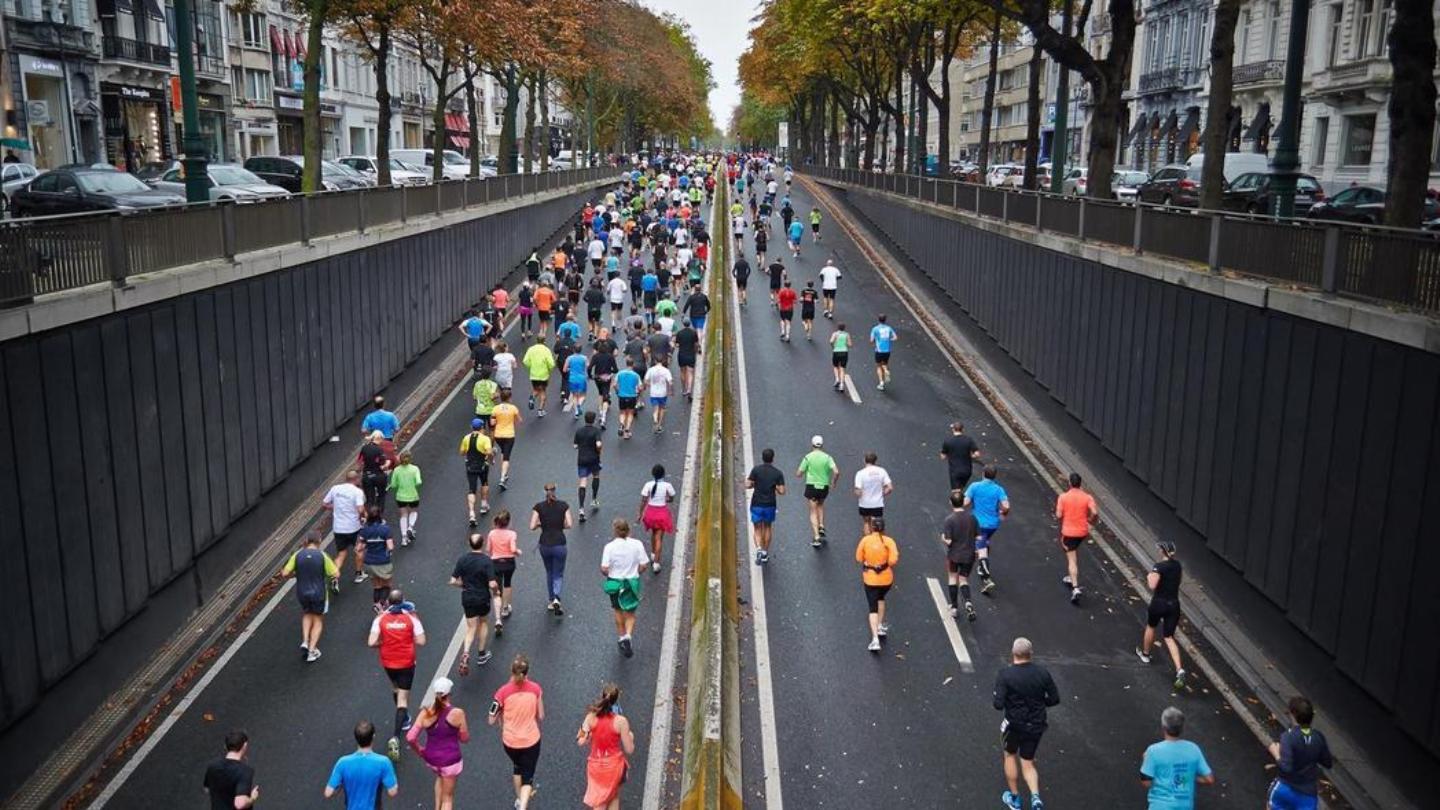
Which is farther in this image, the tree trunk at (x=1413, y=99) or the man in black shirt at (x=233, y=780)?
the tree trunk at (x=1413, y=99)

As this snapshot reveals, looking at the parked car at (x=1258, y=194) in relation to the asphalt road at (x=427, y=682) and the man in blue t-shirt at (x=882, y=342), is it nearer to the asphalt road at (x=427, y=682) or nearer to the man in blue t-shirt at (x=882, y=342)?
the man in blue t-shirt at (x=882, y=342)

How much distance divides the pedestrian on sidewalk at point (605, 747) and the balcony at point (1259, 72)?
4900cm

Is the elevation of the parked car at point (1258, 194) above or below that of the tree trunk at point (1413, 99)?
below

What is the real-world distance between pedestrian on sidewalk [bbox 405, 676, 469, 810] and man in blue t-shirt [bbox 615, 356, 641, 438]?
40.1ft

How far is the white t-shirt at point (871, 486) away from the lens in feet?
53.5

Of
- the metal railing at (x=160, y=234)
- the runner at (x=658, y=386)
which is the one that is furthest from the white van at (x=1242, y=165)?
the metal railing at (x=160, y=234)

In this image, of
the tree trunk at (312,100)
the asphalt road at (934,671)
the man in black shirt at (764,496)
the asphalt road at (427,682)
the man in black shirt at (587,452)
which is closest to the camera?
the asphalt road at (427,682)

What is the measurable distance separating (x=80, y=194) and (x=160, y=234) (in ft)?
39.5

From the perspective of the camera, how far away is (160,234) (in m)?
14.4

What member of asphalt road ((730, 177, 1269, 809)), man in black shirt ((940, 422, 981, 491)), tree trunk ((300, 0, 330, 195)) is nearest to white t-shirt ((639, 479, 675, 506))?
asphalt road ((730, 177, 1269, 809))

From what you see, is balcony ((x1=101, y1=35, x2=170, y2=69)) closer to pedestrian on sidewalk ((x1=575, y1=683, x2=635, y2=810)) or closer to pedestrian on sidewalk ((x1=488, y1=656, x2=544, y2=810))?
pedestrian on sidewalk ((x1=488, y1=656, x2=544, y2=810))

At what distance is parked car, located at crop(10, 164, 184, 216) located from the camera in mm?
24312

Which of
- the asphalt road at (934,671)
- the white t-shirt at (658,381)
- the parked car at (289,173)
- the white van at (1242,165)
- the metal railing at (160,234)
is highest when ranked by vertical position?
the white van at (1242,165)

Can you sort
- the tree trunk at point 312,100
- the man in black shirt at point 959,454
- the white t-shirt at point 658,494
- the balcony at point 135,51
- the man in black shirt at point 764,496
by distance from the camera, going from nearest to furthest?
the white t-shirt at point 658,494
the man in black shirt at point 764,496
the man in black shirt at point 959,454
the tree trunk at point 312,100
the balcony at point 135,51
